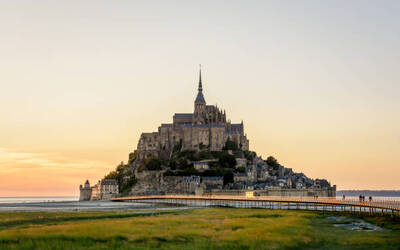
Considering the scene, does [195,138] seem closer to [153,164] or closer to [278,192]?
[153,164]

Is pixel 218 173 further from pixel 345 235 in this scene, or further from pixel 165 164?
pixel 345 235

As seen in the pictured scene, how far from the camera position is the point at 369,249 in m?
39.2

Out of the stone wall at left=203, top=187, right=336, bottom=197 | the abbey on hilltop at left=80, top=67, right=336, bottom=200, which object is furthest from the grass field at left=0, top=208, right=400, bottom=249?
the abbey on hilltop at left=80, top=67, right=336, bottom=200

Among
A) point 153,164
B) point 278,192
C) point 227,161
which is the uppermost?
point 227,161

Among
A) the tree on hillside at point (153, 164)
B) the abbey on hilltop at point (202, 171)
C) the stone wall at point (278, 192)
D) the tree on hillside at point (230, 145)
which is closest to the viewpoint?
the stone wall at point (278, 192)

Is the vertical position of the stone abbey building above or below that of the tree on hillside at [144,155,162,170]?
above

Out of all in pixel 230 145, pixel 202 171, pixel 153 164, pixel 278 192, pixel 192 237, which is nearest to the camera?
pixel 192 237

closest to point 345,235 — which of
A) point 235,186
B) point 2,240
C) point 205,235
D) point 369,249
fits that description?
point 369,249

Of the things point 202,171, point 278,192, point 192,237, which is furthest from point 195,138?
point 192,237

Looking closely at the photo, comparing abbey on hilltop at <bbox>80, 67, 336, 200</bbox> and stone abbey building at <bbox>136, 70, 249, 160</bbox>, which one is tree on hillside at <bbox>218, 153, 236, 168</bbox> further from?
stone abbey building at <bbox>136, 70, 249, 160</bbox>

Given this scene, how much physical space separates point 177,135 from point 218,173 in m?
29.4

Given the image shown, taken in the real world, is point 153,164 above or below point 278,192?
above

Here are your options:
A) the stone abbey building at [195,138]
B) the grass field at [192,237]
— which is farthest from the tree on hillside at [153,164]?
the grass field at [192,237]

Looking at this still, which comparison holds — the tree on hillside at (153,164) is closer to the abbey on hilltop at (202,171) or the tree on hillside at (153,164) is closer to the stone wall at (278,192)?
the abbey on hilltop at (202,171)
